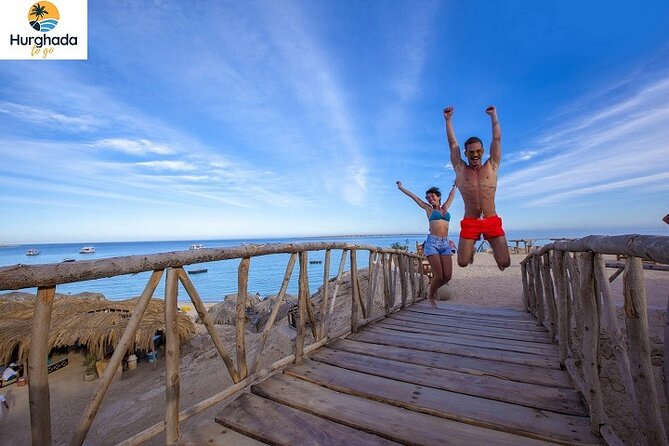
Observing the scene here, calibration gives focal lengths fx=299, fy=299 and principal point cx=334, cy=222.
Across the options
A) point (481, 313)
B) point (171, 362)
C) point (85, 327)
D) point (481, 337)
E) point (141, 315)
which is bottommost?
point (85, 327)

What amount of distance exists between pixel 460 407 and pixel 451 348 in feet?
4.25

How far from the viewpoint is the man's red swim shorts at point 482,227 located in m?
4.49

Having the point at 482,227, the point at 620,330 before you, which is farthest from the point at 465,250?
the point at 620,330

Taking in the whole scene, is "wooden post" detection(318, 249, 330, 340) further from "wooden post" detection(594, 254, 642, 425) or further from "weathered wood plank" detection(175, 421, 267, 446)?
"wooden post" detection(594, 254, 642, 425)

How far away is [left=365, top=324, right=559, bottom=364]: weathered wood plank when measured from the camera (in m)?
3.09

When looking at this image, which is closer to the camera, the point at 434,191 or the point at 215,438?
the point at 215,438

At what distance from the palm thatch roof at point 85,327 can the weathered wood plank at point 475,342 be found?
6293 millimetres

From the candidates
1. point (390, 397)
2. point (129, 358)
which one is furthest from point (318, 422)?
point (129, 358)

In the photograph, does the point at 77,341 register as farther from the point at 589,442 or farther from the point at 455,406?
the point at 589,442

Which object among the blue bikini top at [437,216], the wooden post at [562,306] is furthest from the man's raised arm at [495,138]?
the wooden post at [562,306]

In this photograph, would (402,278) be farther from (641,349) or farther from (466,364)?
(641,349)

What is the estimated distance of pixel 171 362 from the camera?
1.88 metres

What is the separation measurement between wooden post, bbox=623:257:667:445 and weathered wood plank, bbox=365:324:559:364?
1635 mm

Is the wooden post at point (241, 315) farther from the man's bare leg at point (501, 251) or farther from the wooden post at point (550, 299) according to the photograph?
the man's bare leg at point (501, 251)
